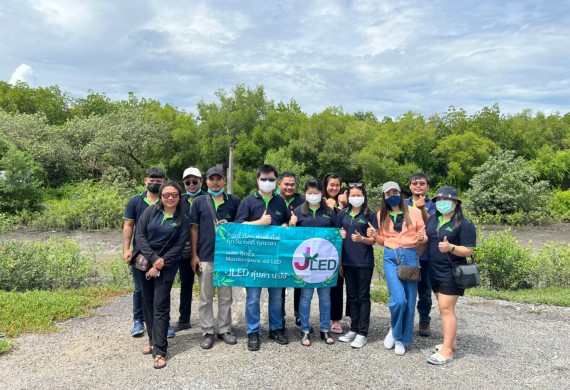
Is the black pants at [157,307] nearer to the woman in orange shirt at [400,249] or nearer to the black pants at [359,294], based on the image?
the black pants at [359,294]

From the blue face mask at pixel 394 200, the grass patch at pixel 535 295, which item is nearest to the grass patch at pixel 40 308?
the blue face mask at pixel 394 200

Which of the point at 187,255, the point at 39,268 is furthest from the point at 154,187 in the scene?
the point at 39,268

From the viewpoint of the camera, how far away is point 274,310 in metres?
5.07

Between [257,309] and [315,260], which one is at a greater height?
[315,260]

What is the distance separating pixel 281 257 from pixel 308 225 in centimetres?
52

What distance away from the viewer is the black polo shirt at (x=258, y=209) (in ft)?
16.4

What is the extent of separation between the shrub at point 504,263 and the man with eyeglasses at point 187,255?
622 centimetres

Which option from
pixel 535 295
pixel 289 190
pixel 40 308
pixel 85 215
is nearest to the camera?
pixel 289 190

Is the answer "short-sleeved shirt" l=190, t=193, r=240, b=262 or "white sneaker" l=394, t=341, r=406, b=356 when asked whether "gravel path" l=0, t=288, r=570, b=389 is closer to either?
"white sneaker" l=394, t=341, r=406, b=356

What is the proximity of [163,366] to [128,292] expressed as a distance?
12.4 feet

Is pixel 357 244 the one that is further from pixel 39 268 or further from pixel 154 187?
pixel 39 268

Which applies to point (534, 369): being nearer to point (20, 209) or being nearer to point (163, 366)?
point (163, 366)

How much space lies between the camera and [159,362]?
174 inches

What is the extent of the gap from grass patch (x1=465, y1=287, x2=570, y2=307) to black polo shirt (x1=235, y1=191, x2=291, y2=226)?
495 cm
